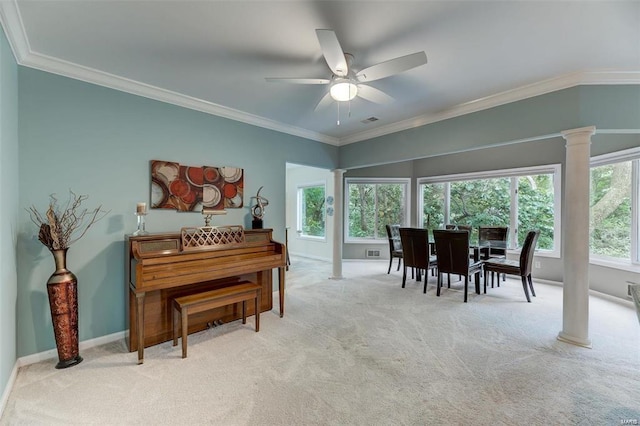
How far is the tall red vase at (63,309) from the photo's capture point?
218 centimetres

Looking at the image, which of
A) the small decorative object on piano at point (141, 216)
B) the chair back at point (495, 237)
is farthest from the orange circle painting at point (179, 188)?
the chair back at point (495, 237)

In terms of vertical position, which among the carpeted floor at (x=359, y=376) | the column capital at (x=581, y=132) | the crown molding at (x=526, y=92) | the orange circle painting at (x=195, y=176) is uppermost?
the crown molding at (x=526, y=92)

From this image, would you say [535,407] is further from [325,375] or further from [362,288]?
[362,288]

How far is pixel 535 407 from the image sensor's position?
1.80 m

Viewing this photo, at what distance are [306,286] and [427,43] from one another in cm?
373

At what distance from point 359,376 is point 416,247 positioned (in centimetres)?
271

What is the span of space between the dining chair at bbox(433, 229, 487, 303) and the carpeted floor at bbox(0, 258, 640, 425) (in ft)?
2.29

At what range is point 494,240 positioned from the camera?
504 centimetres

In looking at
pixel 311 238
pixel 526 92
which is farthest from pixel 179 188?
pixel 311 238

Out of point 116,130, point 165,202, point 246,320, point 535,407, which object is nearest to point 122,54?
point 116,130

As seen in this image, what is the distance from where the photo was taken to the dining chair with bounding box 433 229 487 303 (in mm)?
3850

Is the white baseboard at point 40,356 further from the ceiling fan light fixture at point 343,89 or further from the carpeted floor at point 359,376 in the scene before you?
the ceiling fan light fixture at point 343,89

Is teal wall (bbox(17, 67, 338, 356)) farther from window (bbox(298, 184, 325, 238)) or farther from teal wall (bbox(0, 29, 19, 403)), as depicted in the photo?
window (bbox(298, 184, 325, 238))

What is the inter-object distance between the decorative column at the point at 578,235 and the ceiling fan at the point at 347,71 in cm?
191
